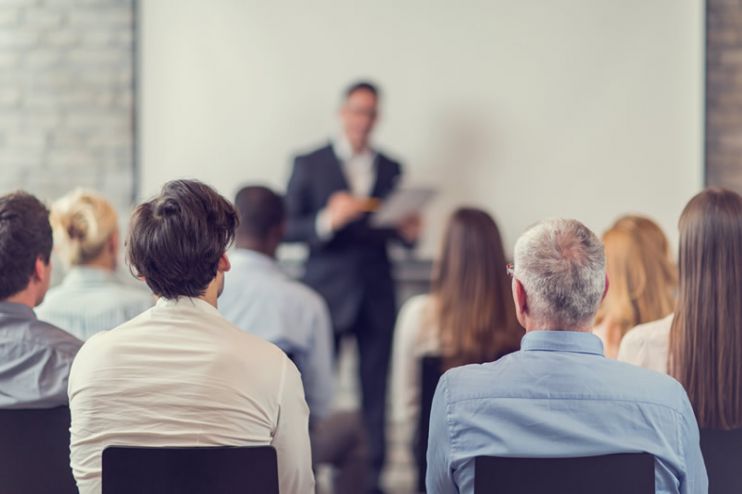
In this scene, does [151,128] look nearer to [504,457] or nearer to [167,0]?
[167,0]

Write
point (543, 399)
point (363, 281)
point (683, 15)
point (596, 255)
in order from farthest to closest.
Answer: point (683, 15)
point (363, 281)
point (596, 255)
point (543, 399)

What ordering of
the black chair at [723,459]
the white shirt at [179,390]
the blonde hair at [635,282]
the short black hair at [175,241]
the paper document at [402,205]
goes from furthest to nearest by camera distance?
the paper document at [402,205] → the blonde hair at [635,282] → the black chair at [723,459] → the short black hair at [175,241] → the white shirt at [179,390]

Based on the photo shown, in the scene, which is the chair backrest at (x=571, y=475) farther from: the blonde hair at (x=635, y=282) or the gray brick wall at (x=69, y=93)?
the gray brick wall at (x=69, y=93)

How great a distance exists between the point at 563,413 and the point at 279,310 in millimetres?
1508

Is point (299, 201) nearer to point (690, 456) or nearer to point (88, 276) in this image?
point (88, 276)

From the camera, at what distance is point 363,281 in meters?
4.39

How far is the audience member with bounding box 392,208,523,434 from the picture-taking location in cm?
310

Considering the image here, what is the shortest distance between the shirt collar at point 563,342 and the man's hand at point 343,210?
8.47 ft

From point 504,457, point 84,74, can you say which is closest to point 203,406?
point 504,457

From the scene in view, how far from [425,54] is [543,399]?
131 inches

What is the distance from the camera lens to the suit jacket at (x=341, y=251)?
4.39m

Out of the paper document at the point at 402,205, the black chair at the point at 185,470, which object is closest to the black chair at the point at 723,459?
the black chair at the point at 185,470

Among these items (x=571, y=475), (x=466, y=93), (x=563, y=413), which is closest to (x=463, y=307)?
(x=563, y=413)

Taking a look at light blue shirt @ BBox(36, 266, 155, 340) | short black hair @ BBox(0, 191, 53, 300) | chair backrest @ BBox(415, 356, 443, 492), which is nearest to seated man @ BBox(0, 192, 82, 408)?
short black hair @ BBox(0, 191, 53, 300)
